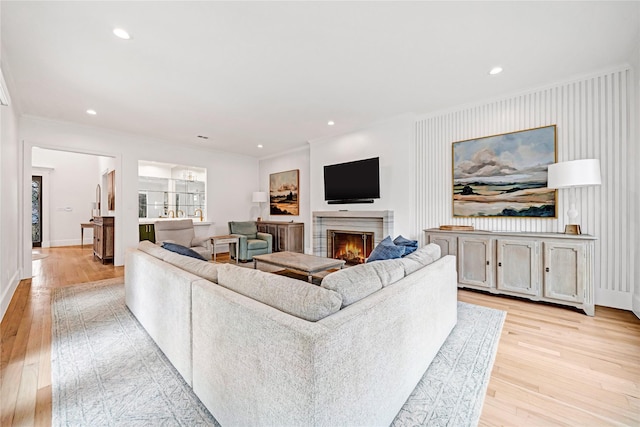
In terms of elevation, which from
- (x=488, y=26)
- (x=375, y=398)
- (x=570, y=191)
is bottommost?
(x=375, y=398)

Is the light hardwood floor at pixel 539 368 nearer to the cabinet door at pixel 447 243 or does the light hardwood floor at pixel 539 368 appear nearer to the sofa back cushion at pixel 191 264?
the cabinet door at pixel 447 243

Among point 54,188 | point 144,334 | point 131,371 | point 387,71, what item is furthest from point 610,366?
point 54,188

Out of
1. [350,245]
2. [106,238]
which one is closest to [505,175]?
[350,245]

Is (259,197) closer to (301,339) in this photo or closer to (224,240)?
(224,240)

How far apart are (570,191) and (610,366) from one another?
2.07 meters

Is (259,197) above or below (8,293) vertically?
above

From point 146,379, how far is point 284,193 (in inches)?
214

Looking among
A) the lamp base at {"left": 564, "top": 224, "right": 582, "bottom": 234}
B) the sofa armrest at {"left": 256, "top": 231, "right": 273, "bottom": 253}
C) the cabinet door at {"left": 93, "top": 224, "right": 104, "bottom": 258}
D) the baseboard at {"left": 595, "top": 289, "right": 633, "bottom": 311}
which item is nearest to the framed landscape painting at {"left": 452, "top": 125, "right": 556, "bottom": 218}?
the lamp base at {"left": 564, "top": 224, "right": 582, "bottom": 234}

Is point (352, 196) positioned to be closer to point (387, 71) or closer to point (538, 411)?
point (387, 71)

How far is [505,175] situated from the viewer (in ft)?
11.8

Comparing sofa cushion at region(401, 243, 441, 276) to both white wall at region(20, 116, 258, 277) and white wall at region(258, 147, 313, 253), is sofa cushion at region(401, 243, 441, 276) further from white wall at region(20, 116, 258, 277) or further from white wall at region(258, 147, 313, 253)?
white wall at region(20, 116, 258, 277)

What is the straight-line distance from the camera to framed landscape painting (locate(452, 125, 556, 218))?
10.9ft

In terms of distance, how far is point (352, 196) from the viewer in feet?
16.6

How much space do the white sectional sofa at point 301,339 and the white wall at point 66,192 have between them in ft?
29.0
